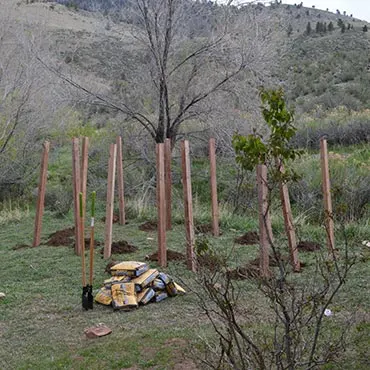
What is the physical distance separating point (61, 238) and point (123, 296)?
13.0 ft

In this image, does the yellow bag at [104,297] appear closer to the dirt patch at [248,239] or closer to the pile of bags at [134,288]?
the pile of bags at [134,288]

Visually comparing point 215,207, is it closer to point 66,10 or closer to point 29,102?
point 29,102

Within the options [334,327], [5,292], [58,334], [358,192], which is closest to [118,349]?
[58,334]

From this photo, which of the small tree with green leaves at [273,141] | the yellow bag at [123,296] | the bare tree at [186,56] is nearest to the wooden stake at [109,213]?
the yellow bag at [123,296]

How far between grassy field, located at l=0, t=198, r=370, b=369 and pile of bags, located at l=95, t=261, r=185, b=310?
0.10 m

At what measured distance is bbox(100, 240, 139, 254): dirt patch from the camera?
8.99 metres

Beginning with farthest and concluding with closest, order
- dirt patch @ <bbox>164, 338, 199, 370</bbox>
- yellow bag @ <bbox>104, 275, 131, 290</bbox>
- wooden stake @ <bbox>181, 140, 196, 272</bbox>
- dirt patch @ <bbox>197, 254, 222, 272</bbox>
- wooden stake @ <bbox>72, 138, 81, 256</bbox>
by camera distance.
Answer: wooden stake @ <bbox>72, 138, 81, 256</bbox> → wooden stake @ <bbox>181, 140, 196, 272</bbox> → yellow bag @ <bbox>104, 275, 131, 290</bbox> → dirt patch @ <bbox>164, 338, 199, 370</bbox> → dirt patch @ <bbox>197, 254, 222, 272</bbox>

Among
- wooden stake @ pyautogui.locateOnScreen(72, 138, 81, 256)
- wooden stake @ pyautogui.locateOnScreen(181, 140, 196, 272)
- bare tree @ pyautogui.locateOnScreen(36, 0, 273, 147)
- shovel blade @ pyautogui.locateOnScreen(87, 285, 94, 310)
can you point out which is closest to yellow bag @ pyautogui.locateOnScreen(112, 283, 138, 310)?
shovel blade @ pyautogui.locateOnScreen(87, 285, 94, 310)

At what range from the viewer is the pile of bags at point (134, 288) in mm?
6457

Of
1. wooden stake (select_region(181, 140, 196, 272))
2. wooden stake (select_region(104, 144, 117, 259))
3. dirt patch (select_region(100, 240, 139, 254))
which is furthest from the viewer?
dirt patch (select_region(100, 240, 139, 254))

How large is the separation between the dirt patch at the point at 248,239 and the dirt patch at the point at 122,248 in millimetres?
1664

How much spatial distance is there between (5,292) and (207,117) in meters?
7.61

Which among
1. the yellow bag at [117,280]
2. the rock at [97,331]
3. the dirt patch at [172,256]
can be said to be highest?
the yellow bag at [117,280]

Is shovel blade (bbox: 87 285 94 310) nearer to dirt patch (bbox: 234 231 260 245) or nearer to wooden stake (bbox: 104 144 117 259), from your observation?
wooden stake (bbox: 104 144 117 259)
